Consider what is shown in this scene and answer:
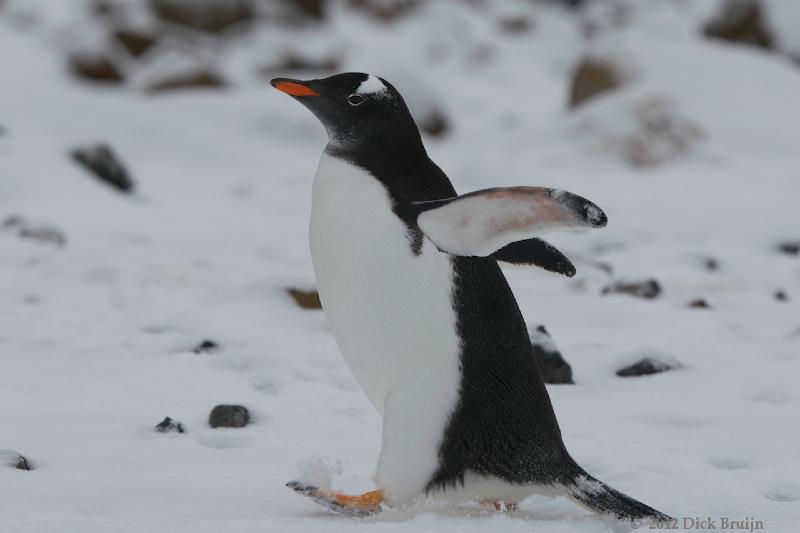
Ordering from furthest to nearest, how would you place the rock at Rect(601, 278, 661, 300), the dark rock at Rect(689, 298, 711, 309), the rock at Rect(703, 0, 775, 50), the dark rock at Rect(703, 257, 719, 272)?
the rock at Rect(703, 0, 775, 50)
the dark rock at Rect(703, 257, 719, 272)
the rock at Rect(601, 278, 661, 300)
the dark rock at Rect(689, 298, 711, 309)

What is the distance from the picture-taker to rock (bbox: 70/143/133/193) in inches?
261

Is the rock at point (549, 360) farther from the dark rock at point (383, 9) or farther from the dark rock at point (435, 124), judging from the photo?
the dark rock at point (383, 9)

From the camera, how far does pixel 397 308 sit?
2.09 metres

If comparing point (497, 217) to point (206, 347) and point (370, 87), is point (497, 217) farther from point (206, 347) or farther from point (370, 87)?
point (206, 347)

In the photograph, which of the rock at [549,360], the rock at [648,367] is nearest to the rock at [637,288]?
the rock at [648,367]

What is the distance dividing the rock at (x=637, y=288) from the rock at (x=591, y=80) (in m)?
5.21

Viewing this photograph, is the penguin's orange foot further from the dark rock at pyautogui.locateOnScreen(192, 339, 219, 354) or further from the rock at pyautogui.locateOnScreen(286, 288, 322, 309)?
the rock at pyautogui.locateOnScreen(286, 288, 322, 309)

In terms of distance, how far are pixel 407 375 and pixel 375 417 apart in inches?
30.4

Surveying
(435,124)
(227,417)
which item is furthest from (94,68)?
(227,417)

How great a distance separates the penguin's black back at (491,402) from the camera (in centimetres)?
Answer: 210

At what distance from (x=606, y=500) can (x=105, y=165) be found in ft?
17.0

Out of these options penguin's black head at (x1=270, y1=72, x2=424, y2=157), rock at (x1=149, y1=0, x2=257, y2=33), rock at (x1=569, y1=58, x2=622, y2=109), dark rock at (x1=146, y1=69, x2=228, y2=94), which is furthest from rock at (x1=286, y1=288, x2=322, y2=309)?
rock at (x1=149, y1=0, x2=257, y2=33)

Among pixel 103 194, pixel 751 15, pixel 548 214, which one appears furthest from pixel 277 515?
pixel 751 15

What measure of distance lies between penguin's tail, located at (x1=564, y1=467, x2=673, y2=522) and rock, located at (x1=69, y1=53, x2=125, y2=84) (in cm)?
970
